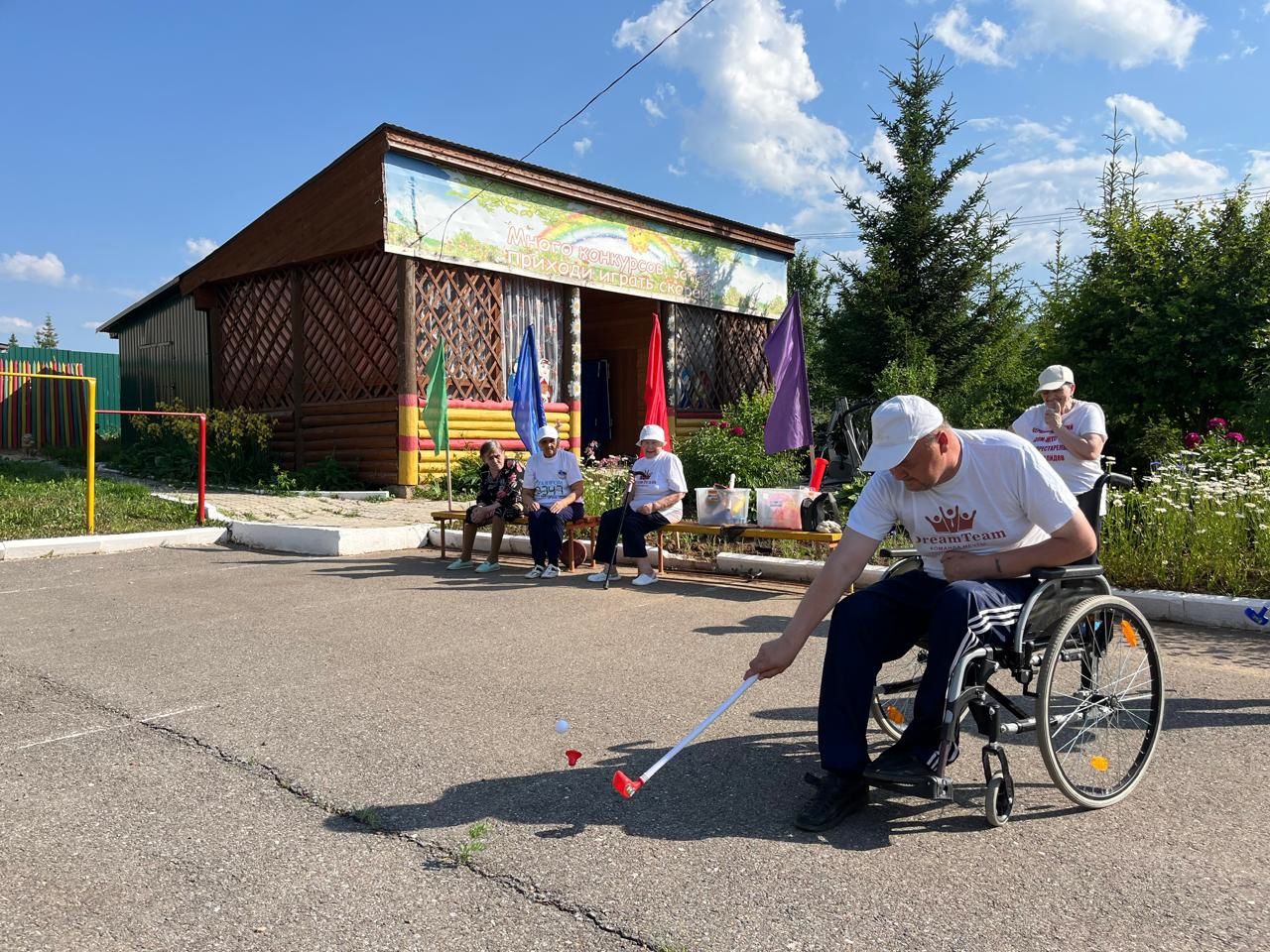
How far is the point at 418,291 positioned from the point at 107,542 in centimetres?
597

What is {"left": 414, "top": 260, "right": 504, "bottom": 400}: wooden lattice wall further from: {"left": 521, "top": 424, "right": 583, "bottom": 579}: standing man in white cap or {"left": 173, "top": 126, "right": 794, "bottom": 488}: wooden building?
{"left": 521, "top": 424, "right": 583, "bottom": 579}: standing man in white cap

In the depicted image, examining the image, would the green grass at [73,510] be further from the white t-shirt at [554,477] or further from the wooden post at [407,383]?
the white t-shirt at [554,477]

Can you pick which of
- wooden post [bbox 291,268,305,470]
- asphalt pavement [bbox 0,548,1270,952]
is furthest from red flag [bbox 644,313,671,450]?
wooden post [bbox 291,268,305,470]

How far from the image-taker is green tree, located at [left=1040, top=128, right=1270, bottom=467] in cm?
1031

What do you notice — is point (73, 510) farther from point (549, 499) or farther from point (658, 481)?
point (658, 481)

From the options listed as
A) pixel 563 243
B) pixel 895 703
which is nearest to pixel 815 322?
pixel 563 243

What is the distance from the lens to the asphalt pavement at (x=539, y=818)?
2494mm

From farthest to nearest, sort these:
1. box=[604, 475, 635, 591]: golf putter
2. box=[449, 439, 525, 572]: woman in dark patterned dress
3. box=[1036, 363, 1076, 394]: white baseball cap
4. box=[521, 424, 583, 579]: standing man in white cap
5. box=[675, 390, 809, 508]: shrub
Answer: box=[675, 390, 809, 508]: shrub
box=[449, 439, 525, 572]: woman in dark patterned dress
box=[521, 424, 583, 579]: standing man in white cap
box=[604, 475, 635, 591]: golf putter
box=[1036, 363, 1076, 394]: white baseball cap

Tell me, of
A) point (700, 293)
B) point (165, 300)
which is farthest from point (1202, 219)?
point (165, 300)

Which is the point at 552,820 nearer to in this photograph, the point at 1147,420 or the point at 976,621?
the point at 976,621

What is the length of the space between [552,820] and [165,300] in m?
18.9

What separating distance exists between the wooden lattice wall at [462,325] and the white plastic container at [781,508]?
7951 mm

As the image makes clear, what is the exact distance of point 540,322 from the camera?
646 inches

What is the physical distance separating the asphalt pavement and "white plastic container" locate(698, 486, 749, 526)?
92.7 inches
